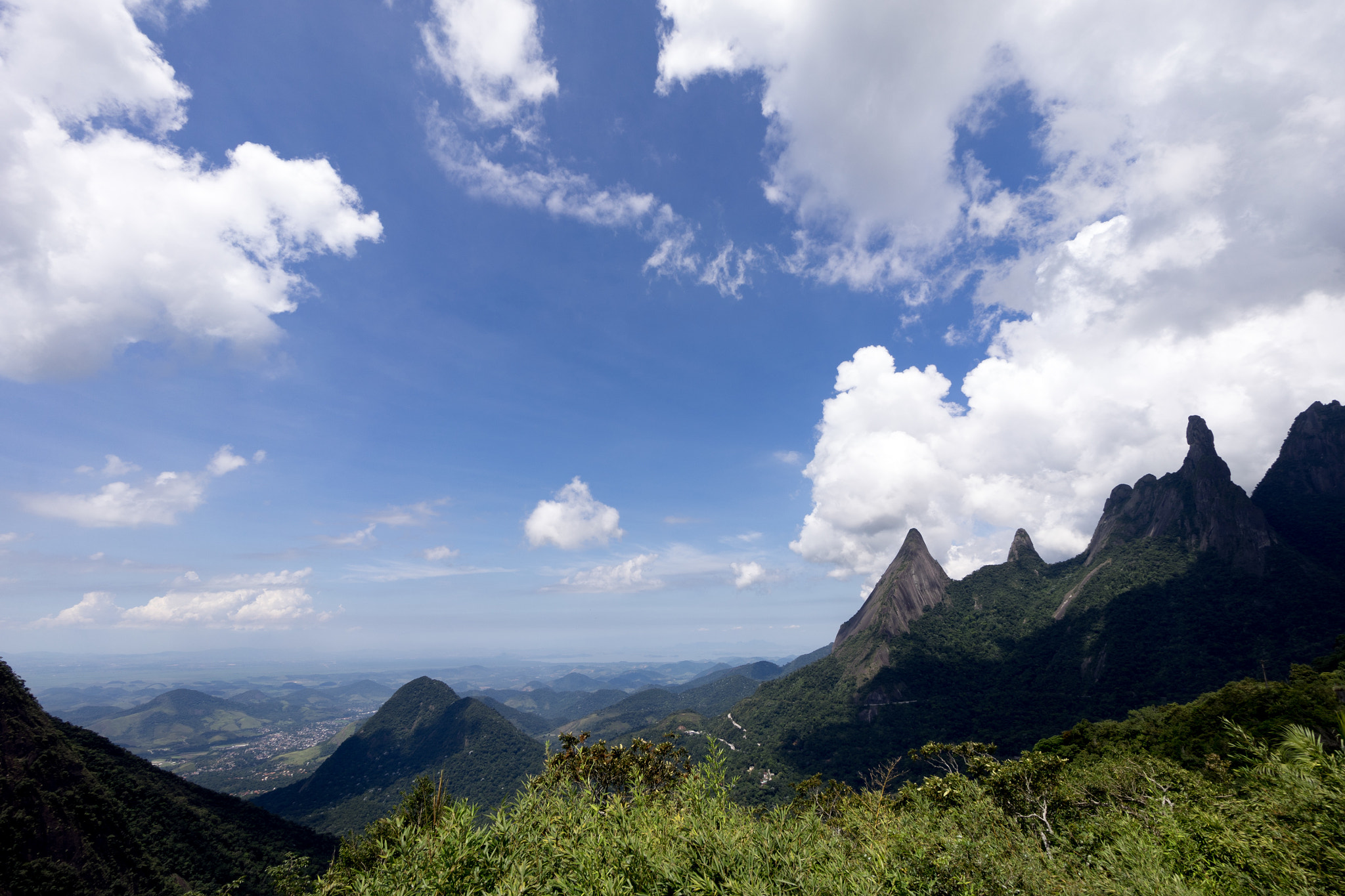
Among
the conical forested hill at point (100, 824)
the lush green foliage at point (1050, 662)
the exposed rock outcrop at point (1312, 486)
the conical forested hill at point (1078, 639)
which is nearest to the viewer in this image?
the conical forested hill at point (100, 824)

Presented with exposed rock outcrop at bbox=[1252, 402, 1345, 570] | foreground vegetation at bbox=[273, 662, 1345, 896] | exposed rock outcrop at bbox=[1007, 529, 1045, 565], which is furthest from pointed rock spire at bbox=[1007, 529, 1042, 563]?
foreground vegetation at bbox=[273, 662, 1345, 896]

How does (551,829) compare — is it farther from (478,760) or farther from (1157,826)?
(478,760)

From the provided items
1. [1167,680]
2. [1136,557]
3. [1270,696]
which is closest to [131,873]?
[1270,696]

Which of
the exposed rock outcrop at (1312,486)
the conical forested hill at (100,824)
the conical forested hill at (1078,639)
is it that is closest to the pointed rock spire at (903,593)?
the conical forested hill at (1078,639)

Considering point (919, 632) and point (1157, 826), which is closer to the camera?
point (1157, 826)

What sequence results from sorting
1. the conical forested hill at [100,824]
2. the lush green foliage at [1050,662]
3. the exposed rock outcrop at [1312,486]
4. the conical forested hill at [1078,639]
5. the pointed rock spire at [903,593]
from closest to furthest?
the conical forested hill at [100,824] → the lush green foliage at [1050,662] → the conical forested hill at [1078,639] → the exposed rock outcrop at [1312,486] → the pointed rock spire at [903,593]

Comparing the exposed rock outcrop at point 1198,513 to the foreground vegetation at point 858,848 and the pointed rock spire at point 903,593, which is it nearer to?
the pointed rock spire at point 903,593
